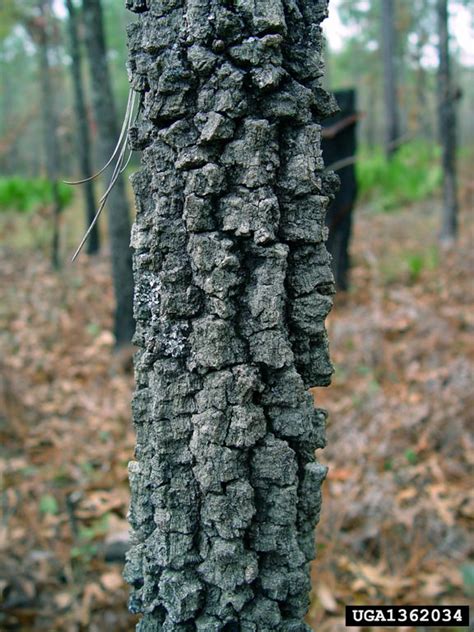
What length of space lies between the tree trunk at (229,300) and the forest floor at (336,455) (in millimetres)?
1662

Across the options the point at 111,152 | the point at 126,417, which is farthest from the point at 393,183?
the point at 126,417

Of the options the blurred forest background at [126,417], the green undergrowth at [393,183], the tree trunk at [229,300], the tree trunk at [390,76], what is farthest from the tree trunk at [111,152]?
the tree trunk at [390,76]

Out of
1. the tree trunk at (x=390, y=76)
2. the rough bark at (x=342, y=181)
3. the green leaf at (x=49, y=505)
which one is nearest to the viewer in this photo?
the green leaf at (x=49, y=505)

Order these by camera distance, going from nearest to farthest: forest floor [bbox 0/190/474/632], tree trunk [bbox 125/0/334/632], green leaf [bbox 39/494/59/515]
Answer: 1. tree trunk [bbox 125/0/334/632]
2. forest floor [bbox 0/190/474/632]
3. green leaf [bbox 39/494/59/515]

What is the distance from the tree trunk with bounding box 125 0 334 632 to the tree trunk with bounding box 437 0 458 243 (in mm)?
7306

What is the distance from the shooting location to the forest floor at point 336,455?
290 centimetres

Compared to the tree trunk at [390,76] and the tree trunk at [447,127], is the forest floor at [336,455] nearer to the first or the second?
the tree trunk at [447,127]

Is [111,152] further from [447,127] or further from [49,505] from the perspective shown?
[447,127]

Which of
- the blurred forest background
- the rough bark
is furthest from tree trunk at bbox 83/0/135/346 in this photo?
the rough bark

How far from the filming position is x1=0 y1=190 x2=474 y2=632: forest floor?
2902mm

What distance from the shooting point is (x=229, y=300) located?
3.99 feet

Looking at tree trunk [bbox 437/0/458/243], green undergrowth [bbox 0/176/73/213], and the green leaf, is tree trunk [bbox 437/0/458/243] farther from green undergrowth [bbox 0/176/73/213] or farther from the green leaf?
green undergrowth [bbox 0/176/73/213]

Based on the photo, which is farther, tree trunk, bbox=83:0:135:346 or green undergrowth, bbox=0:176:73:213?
green undergrowth, bbox=0:176:73:213

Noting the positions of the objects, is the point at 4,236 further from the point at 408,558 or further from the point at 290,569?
the point at 290,569
